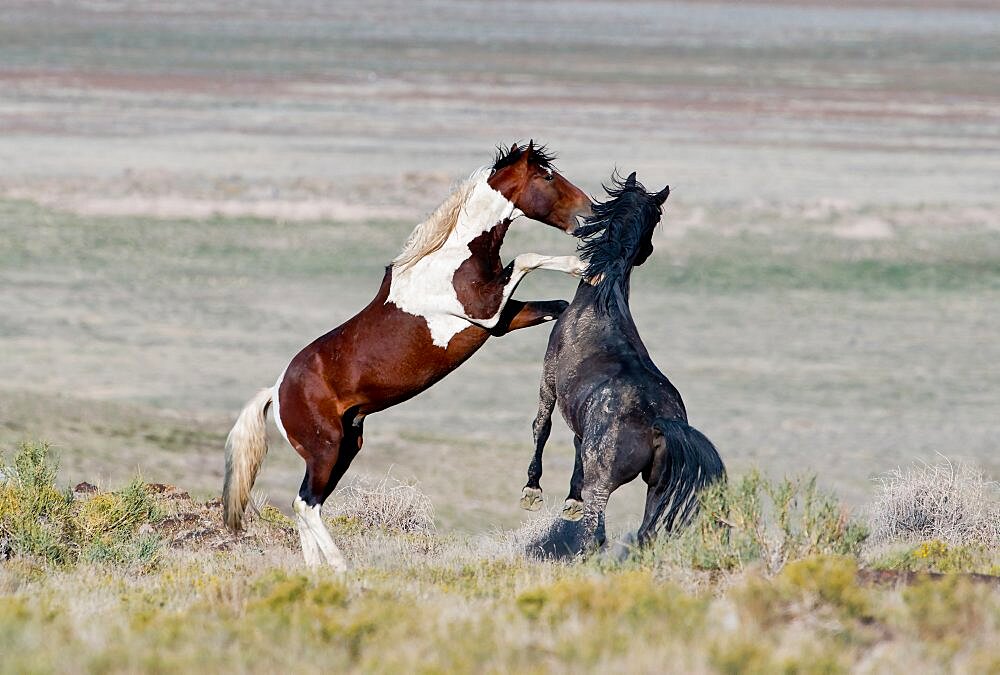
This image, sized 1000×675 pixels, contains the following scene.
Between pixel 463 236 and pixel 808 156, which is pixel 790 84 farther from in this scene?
pixel 463 236

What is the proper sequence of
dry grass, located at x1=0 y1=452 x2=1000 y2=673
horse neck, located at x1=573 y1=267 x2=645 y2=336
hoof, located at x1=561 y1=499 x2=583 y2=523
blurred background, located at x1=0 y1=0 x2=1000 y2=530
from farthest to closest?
blurred background, located at x1=0 y1=0 x2=1000 y2=530
horse neck, located at x1=573 y1=267 x2=645 y2=336
hoof, located at x1=561 y1=499 x2=583 y2=523
dry grass, located at x1=0 y1=452 x2=1000 y2=673

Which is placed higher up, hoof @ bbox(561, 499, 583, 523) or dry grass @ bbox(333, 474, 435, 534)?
hoof @ bbox(561, 499, 583, 523)

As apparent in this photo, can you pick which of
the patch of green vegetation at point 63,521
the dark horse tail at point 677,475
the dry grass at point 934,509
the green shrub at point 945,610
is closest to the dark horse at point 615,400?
the dark horse tail at point 677,475

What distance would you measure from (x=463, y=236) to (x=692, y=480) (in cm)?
181

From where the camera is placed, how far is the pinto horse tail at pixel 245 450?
26.0 ft

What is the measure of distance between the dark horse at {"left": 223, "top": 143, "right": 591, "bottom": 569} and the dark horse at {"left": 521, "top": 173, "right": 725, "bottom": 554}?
0.72 feet

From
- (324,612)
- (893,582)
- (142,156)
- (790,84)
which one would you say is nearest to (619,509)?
(893,582)

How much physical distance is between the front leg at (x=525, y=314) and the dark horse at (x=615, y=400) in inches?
6.2

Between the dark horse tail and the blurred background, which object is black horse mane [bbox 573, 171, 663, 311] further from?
the blurred background

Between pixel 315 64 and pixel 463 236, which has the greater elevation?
pixel 315 64

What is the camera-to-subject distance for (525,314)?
7867mm

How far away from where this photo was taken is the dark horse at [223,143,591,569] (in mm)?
7633

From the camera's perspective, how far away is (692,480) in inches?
269

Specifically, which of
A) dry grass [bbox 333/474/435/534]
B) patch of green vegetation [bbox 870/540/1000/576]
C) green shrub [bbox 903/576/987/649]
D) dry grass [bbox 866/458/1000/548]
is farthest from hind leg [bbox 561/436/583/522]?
A: dry grass [bbox 333/474/435/534]
